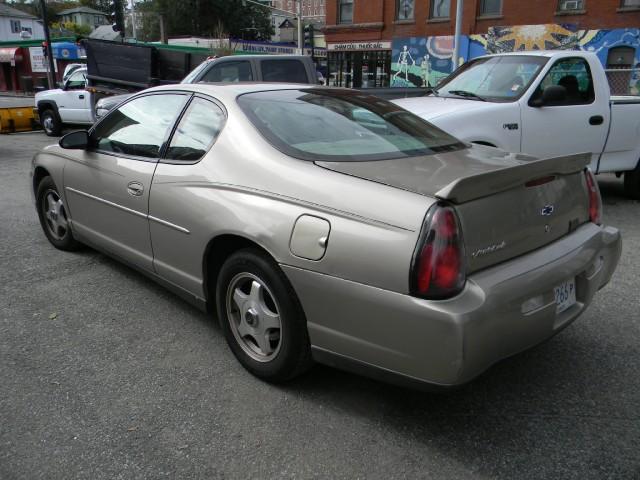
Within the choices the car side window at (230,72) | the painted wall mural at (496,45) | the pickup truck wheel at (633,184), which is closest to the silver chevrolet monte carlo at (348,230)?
the pickup truck wheel at (633,184)

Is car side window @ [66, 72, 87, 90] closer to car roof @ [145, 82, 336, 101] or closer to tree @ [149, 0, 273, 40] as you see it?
car roof @ [145, 82, 336, 101]

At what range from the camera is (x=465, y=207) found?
93.5 inches

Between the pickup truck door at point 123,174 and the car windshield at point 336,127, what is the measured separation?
68cm

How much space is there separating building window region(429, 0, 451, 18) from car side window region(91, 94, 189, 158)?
25430 mm

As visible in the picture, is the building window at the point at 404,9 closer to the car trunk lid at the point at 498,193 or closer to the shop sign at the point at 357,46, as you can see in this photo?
the shop sign at the point at 357,46

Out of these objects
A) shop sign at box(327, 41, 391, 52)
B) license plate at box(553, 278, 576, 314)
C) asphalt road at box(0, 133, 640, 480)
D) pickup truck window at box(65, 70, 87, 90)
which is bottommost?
asphalt road at box(0, 133, 640, 480)

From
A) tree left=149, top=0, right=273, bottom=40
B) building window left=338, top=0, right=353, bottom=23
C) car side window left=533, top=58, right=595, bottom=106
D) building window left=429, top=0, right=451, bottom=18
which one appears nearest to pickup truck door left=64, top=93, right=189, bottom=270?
car side window left=533, top=58, right=595, bottom=106

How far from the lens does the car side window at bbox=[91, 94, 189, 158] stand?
3680 mm

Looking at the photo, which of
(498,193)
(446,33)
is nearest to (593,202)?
(498,193)

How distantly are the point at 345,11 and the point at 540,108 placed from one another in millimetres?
25922

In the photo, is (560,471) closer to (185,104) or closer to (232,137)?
(232,137)

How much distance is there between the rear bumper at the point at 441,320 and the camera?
2.23 m

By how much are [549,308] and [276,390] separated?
141 cm

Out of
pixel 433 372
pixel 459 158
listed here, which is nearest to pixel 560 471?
pixel 433 372
